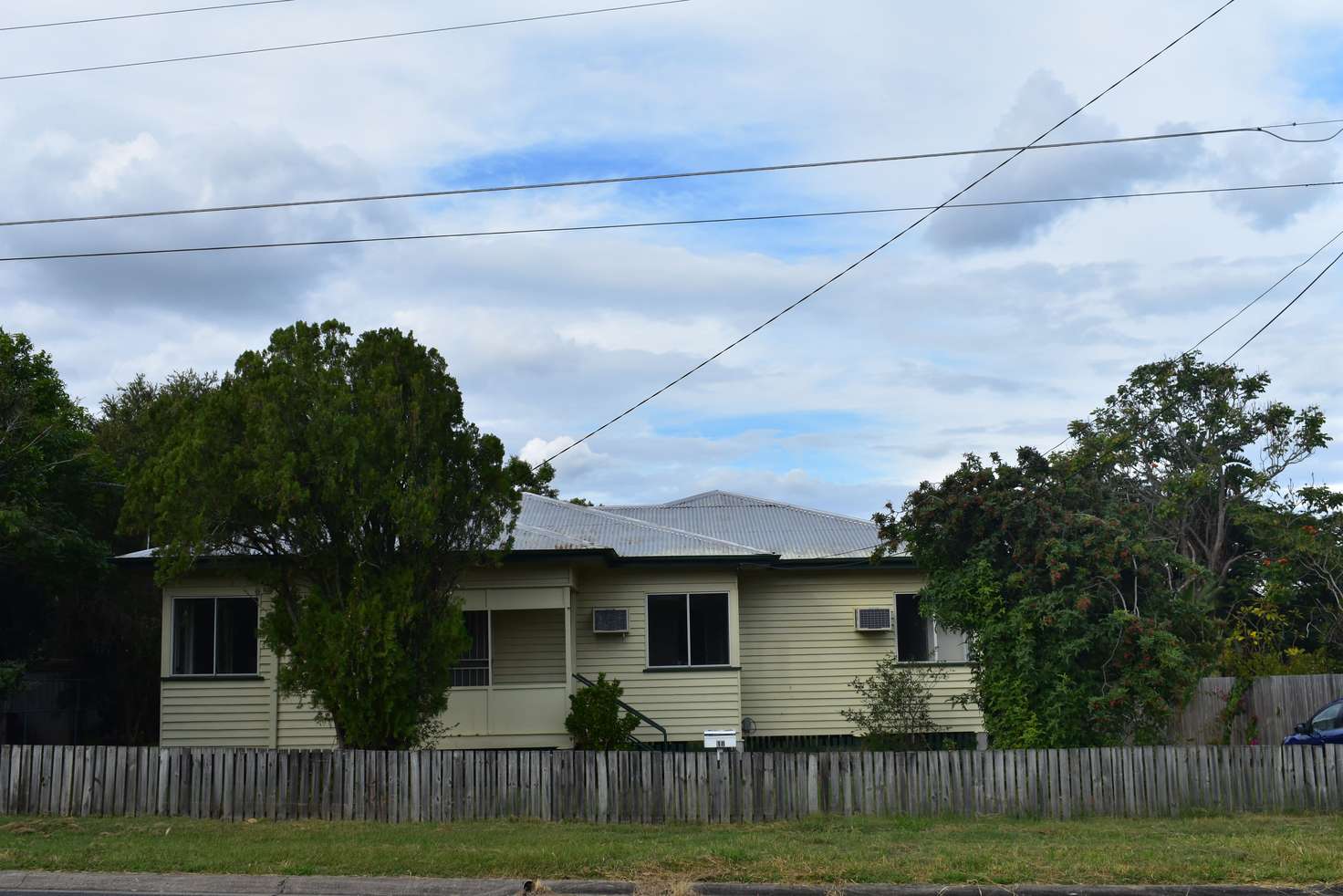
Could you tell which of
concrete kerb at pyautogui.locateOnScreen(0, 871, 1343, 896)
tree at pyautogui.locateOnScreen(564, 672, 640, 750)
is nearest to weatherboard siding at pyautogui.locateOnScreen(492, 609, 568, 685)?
tree at pyautogui.locateOnScreen(564, 672, 640, 750)

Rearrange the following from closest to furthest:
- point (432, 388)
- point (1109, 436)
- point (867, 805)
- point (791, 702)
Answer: point (867, 805), point (432, 388), point (791, 702), point (1109, 436)

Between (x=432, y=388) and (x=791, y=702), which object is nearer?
(x=432, y=388)

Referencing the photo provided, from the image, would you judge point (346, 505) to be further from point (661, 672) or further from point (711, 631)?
point (711, 631)

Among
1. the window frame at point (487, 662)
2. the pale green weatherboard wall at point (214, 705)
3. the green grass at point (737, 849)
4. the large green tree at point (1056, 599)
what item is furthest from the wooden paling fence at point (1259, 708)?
the pale green weatherboard wall at point (214, 705)

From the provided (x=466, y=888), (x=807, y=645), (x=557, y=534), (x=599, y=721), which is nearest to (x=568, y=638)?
(x=599, y=721)

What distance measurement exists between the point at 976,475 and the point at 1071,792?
4608 millimetres

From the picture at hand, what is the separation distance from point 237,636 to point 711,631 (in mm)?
8454

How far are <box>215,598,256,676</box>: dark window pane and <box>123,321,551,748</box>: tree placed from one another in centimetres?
525

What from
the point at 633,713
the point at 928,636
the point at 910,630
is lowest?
the point at 633,713

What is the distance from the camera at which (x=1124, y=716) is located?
16.9 metres

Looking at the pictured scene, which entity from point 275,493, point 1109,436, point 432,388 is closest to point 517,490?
point 432,388

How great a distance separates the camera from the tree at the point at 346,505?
52.1 feet

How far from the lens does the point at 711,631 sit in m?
22.8

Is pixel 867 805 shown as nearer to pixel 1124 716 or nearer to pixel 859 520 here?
pixel 1124 716
